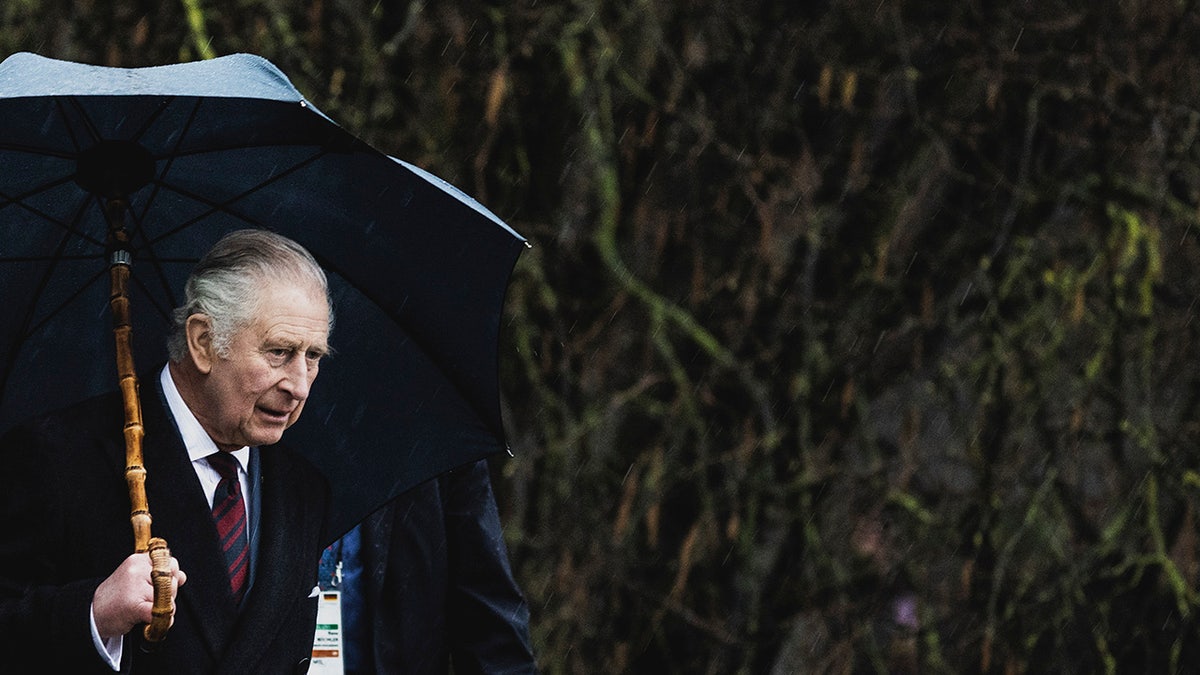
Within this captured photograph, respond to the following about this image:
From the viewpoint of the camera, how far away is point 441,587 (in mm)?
3719

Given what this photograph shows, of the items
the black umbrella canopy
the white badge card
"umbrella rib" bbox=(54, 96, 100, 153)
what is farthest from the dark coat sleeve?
"umbrella rib" bbox=(54, 96, 100, 153)

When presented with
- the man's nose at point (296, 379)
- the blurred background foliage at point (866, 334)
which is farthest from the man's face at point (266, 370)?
the blurred background foliage at point (866, 334)

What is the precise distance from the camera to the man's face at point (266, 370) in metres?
2.77

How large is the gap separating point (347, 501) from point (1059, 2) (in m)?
4.39

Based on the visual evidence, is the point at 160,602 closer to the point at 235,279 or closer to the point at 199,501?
the point at 199,501

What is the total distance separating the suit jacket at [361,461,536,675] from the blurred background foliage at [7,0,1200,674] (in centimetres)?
277

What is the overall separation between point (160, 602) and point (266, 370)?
1.39 feet

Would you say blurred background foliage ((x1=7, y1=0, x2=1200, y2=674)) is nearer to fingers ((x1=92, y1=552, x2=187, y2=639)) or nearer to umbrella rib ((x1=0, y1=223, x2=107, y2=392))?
umbrella rib ((x1=0, y1=223, x2=107, y2=392))

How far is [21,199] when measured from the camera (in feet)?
9.61

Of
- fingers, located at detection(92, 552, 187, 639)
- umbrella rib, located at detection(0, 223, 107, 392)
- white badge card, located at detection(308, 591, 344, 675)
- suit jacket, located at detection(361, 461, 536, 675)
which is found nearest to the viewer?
fingers, located at detection(92, 552, 187, 639)

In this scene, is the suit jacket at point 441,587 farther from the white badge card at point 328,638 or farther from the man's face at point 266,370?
the man's face at point 266,370

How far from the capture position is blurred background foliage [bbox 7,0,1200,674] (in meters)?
6.55

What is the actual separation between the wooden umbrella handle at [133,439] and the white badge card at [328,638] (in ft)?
2.86

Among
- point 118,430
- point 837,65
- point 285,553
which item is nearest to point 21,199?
point 118,430
